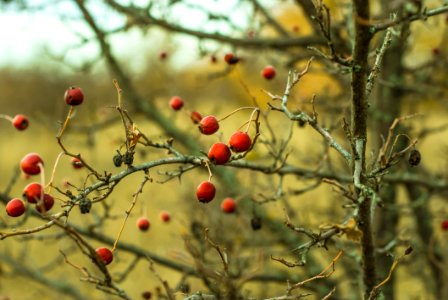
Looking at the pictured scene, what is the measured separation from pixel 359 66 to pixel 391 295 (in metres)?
2.36

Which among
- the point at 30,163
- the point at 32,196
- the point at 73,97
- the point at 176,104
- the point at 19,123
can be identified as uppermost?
the point at 176,104

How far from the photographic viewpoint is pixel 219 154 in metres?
1.63

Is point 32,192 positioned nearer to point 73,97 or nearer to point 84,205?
point 84,205

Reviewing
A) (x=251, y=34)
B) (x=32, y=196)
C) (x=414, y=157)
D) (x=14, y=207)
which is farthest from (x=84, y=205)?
(x=251, y=34)

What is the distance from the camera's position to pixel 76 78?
588 inches

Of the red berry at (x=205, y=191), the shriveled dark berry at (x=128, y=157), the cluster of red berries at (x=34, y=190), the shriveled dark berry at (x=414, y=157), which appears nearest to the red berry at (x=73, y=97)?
the cluster of red berries at (x=34, y=190)

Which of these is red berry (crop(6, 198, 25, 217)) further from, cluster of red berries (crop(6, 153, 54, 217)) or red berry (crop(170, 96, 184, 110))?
red berry (crop(170, 96, 184, 110))

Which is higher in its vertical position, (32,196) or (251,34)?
(251,34)

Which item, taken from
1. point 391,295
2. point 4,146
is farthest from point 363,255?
point 4,146

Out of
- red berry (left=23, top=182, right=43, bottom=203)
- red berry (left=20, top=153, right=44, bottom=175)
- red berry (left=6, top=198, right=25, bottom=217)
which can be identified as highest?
red berry (left=20, top=153, right=44, bottom=175)

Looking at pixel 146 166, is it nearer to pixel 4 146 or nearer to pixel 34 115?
pixel 34 115

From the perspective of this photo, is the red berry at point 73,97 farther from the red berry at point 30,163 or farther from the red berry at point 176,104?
the red berry at point 176,104

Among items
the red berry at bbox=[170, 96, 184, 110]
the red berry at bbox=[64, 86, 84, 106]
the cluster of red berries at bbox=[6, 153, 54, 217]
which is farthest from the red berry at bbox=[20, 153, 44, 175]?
the red berry at bbox=[170, 96, 184, 110]

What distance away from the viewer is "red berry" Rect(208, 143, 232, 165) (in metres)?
1.63
